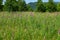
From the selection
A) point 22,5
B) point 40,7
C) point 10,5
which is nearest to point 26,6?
point 22,5

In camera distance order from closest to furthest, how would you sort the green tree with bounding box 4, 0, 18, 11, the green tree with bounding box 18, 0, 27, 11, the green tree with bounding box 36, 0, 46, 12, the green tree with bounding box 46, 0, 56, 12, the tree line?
1. the green tree with bounding box 46, 0, 56, 12
2. the tree line
3. the green tree with bounding box 36, 0, 46, 12
4. the green tree with bounding box 4, 0, 18, 11
5. the green tree with bounding box 18, 0, 27, 11

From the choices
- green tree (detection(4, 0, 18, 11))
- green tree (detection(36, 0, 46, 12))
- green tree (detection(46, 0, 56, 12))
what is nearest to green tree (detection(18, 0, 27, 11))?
green tree (detection(4, 0, 18, 11))

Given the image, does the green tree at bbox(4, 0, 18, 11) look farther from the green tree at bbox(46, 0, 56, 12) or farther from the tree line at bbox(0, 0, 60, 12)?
the green tree at bbox(46, 0, 56, 12)

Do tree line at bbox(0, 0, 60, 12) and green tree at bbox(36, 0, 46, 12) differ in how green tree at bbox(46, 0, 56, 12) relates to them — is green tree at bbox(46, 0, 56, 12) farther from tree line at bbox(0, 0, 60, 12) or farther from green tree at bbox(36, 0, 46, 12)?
green tree at bbox(36, 0, 46, 12)

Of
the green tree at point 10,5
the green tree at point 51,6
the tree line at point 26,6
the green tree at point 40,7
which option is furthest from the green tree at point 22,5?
the green tree at point 51,6

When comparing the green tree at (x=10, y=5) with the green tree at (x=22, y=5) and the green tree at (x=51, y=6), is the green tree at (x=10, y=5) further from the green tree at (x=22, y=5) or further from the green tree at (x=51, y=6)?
the green tree at (x=51, y=6)

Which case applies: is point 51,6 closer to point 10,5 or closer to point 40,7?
point 40,7

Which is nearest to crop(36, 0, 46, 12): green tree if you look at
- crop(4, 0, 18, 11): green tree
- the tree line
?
the tree line

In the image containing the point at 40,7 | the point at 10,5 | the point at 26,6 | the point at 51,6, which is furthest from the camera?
the point at 26,6

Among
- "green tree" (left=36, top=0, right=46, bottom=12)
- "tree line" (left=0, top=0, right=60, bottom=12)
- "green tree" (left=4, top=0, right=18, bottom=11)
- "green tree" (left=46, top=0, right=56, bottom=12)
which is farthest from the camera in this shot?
"green tree" (left=4, top=0, right=18, bottom=11)

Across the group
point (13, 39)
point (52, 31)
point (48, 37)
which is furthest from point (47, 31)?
point (13, 39)

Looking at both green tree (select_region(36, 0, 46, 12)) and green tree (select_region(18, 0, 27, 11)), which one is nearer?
green tree (select_region(36, 0, 46, 12))

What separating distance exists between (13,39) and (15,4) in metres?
31.7

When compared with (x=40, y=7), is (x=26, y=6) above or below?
below
